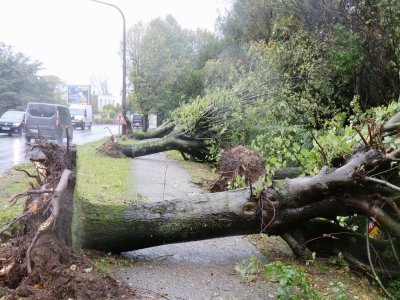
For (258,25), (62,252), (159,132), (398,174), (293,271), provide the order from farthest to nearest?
(258,25) → (159,132) → (398,174) → (62,252) → (293,271)

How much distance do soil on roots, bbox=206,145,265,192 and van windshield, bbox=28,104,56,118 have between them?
1378 centimetres

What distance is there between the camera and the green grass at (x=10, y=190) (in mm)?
5932

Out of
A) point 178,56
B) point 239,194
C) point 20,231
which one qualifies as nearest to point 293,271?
point 239,194

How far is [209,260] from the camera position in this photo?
190 inches

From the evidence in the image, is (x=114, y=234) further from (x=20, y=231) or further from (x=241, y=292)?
(x=241, y=292)

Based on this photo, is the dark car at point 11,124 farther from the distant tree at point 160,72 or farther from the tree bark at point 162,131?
the tree bark at point 162,131

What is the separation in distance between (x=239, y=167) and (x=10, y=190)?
4652mm

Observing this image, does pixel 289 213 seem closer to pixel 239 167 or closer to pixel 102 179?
pixel 239 167

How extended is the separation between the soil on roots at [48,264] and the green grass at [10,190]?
76cm

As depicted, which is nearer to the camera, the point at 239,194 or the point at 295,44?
the point at 239,194

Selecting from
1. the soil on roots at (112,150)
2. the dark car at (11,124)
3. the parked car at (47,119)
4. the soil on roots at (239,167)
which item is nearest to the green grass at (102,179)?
the soil on roots at (112,150)

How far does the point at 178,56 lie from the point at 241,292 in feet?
108

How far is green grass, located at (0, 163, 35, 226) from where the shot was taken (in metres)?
5.93

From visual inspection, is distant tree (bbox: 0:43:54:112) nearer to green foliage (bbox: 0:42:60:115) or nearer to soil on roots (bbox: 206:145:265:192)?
green foliage (bbox: 0:42:60:115)
